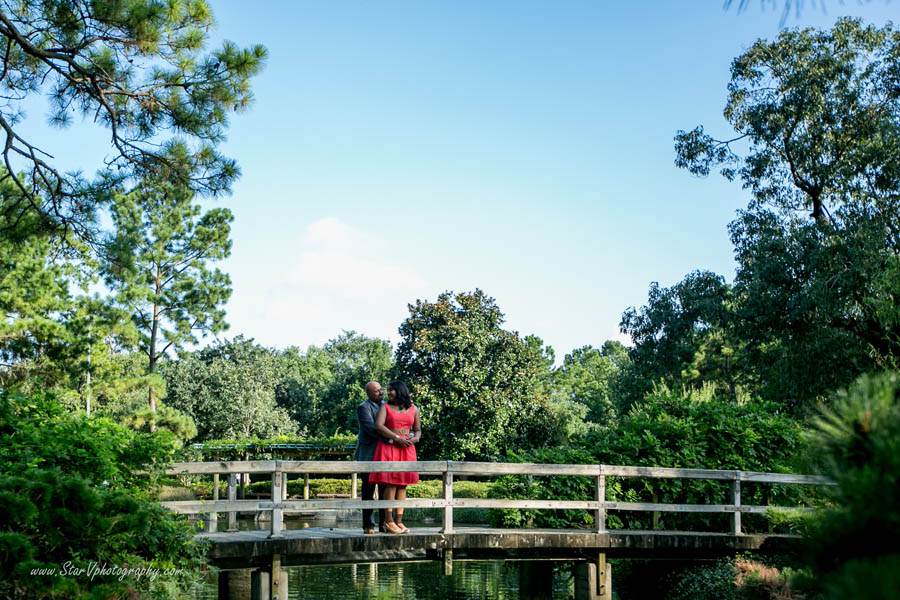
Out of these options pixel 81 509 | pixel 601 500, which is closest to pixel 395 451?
pixel 601 500

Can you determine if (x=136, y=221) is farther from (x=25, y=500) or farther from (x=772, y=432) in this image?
(x=25, y=500)

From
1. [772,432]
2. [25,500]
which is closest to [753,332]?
[772,432]

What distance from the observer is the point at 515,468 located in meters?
10.7

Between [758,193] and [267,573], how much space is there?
750 inches

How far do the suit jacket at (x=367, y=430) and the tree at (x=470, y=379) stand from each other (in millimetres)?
20028

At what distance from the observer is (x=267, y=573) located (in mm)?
9664

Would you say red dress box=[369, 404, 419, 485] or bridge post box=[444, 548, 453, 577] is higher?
red dress box=[369, 404, 419, 485]

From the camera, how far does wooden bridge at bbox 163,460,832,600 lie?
9500 mm

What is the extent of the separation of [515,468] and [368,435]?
6.31 feet

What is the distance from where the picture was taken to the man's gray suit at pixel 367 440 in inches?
402

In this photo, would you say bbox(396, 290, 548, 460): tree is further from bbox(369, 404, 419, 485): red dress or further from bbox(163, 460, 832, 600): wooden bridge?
bbox(369, 404, 419, 485): red dress

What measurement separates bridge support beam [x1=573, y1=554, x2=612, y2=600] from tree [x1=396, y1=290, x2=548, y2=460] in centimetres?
1896

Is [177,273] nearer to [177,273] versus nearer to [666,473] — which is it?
[177,273]

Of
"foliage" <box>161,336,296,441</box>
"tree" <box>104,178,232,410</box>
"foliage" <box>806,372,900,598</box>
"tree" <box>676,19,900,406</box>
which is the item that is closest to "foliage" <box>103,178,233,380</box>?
"tree" <box>104,178,232,410</box>
